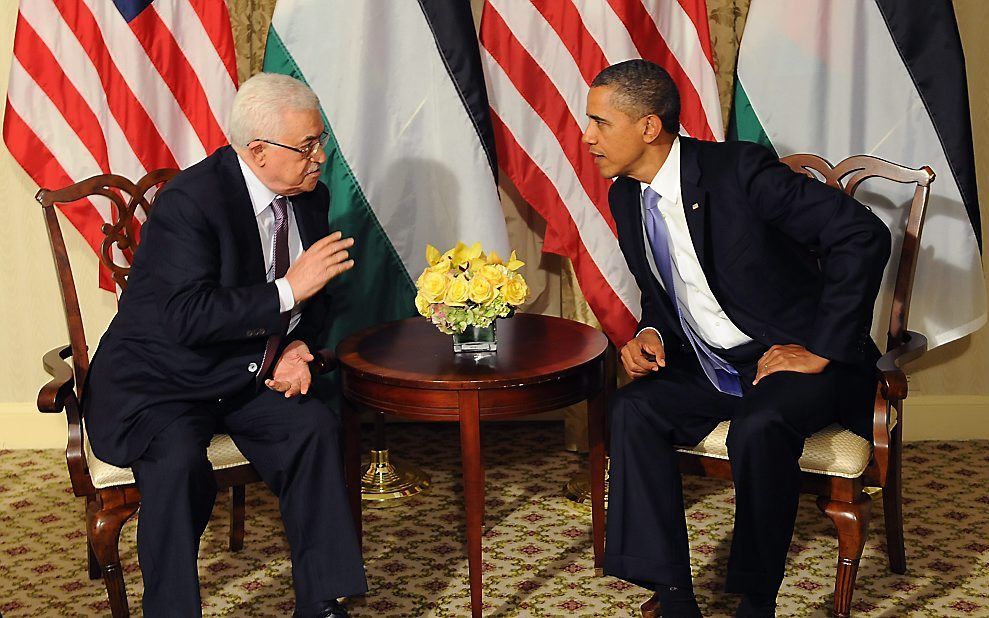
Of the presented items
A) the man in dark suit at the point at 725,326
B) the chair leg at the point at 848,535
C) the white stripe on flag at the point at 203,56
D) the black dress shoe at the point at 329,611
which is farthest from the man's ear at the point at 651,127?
the white stripe on flag at the point at 203,56

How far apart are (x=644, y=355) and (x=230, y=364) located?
1.23 m

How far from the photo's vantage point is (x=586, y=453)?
15.8ft

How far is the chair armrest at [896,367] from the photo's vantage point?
314cm

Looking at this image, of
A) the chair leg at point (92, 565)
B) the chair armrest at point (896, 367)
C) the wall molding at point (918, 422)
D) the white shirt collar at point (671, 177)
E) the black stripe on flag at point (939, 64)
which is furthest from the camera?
the wall molding at point (918, 422)

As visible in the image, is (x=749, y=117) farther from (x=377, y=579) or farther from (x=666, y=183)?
(x=377, y=579)

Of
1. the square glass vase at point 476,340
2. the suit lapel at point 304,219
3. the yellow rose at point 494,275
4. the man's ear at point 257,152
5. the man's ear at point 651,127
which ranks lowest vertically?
the square glass vase at point 476,340

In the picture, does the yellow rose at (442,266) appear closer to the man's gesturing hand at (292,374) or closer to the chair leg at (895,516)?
the man's gesturing hand at (292,374)

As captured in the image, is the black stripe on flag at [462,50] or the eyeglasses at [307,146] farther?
the black stripe on flag at [462,50]

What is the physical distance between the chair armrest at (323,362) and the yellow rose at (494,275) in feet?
1.88

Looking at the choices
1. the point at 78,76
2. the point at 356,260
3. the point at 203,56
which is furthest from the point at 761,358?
the point at 78,76

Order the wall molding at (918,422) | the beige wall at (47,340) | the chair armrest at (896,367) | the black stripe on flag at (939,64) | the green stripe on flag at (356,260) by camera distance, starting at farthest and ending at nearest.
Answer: the wall molding at (918,422) < the beige wall at (47,340) < the green stripe on flag at (356,260) < the black stripe on flag at (939,64) < the chair armrest at (896,367)

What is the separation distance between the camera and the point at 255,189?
341 cm

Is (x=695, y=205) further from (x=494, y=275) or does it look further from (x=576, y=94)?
(x=576, y=94)

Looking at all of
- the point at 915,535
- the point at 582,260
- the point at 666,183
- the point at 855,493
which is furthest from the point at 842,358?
the point at 582,260
